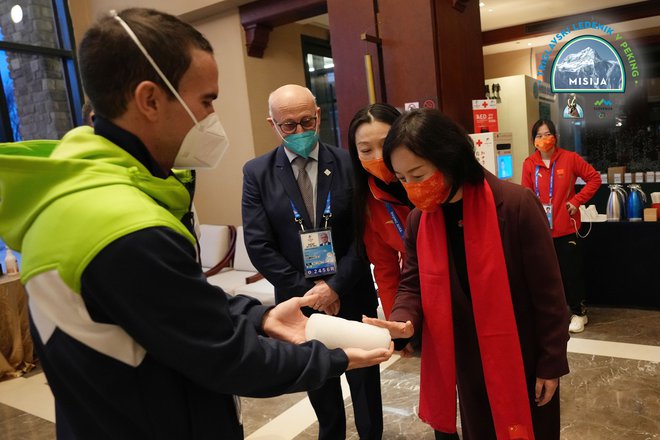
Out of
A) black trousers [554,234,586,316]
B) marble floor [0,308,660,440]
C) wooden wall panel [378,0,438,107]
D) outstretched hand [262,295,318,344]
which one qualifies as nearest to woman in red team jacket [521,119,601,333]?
black trousers [554,234,586,316]

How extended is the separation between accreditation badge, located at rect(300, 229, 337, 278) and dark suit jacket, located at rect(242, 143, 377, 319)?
0.04 metres

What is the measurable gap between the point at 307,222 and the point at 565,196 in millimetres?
2516

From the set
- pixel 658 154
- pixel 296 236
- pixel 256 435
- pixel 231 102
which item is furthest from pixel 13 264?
pixel 658 154

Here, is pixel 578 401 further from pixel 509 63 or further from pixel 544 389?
pixel 509 63

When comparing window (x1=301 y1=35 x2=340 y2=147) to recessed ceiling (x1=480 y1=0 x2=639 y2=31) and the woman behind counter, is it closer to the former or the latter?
recessed ceiling (x1=480 y1=0 x2=639 y2=31)

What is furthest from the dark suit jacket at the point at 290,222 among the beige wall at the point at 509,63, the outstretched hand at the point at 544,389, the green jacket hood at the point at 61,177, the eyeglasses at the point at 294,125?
the beige wall at the point at 509,63

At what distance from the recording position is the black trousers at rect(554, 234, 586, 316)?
3883mm

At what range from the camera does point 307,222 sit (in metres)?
2.13

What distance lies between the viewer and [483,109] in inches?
152

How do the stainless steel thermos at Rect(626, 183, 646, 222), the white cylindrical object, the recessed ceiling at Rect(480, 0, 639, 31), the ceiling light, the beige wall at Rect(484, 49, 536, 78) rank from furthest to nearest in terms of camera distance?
the beige wall at Rect(484, 49, 536, 78) < the recessed ceiling at Rect(480, 0, 639, 31) < the ceiling light < the stainless steel thermos at Rect(626, 183, 646, 222) < the white cylindrical object

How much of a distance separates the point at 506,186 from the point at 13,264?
4.50 metres

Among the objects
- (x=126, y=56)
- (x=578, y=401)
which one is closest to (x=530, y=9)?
(x=578, y=401)

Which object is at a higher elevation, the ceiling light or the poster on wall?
the ceiling light

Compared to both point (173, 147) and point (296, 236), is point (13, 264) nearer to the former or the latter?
point (296, 236)
